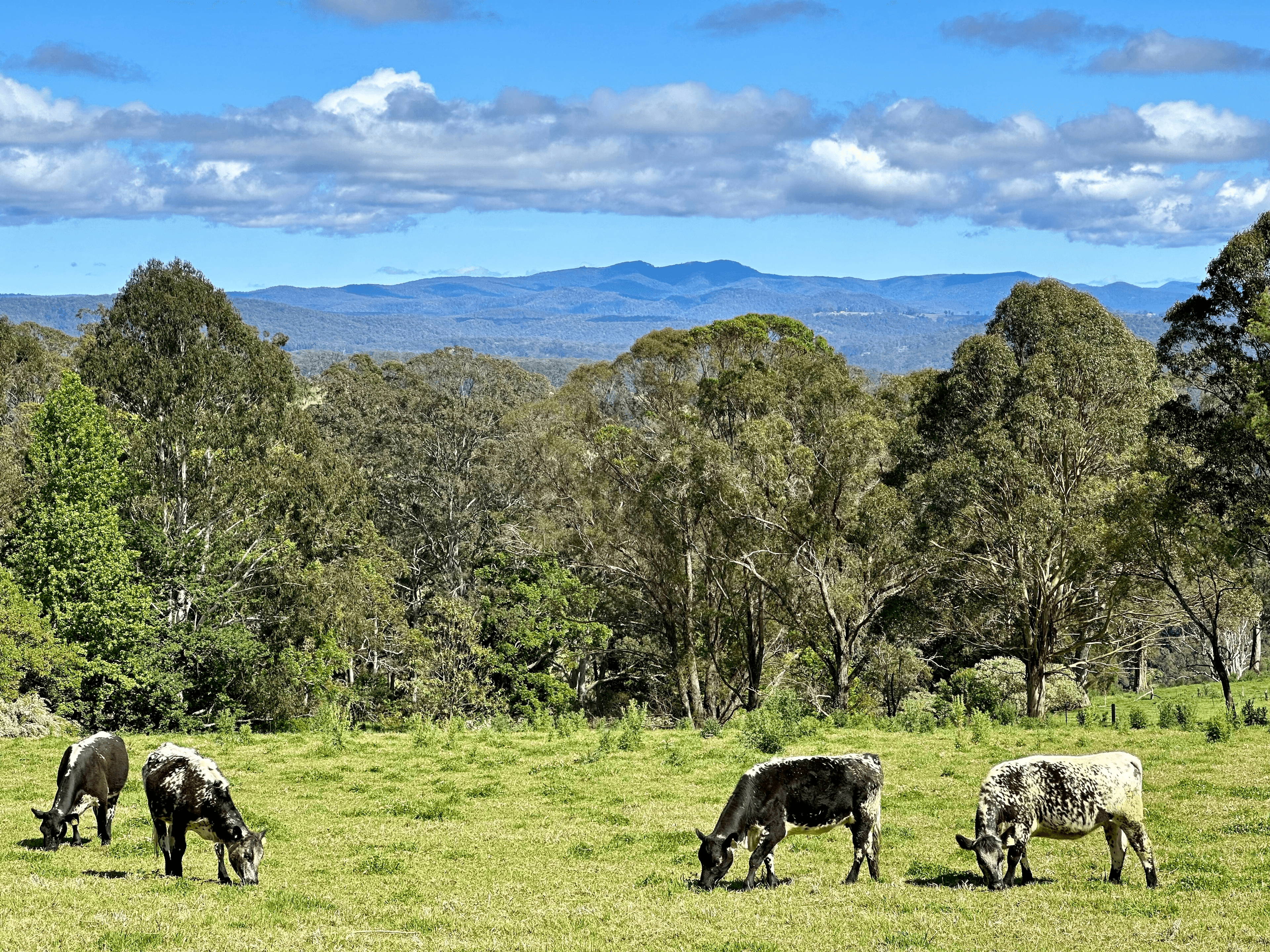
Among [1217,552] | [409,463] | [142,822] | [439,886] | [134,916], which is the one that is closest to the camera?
[134,916]

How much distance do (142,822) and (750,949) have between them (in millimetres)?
11069

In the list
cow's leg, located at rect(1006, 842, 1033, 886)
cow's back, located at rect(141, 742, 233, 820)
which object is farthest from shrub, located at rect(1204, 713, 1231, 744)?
cow's back, located at rect(141, 742, 233, 820)

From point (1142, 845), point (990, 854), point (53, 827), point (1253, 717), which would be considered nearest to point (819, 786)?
point (990, 854)

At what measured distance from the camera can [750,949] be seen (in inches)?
429

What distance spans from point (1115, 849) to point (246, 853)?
10.2m

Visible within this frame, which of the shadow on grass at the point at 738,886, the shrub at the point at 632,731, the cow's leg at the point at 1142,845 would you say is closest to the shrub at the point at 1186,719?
the shrub at the point at 632,731

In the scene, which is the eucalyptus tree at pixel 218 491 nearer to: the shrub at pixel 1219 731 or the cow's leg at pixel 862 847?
the shrub at pixel 1219 731

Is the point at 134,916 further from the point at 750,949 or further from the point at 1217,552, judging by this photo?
the point at 1217,552

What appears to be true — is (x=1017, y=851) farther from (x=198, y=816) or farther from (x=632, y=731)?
(x=632, y=731)

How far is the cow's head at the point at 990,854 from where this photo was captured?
1287 cm

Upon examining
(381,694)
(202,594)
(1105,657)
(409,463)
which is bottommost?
(381,694)

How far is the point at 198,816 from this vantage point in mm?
14047

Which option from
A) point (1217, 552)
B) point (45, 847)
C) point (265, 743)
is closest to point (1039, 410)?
point (1217, 552)

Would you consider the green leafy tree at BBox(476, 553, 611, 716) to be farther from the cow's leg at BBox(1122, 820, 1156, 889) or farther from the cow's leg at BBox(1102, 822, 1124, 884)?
the cow's leg at BBox(1122, 820, 1156, 889)
